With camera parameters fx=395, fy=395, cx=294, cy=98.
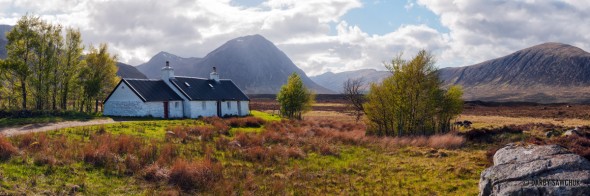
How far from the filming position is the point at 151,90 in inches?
1847

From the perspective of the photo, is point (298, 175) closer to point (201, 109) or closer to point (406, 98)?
point (406, 98)

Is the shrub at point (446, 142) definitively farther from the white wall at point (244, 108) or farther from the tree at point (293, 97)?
the white wall at point (244, 108)

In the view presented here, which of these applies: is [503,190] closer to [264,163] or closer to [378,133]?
[264,163]

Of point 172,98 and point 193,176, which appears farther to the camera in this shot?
point 172,98

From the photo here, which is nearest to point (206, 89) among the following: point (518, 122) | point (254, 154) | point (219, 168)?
point (254, 154)

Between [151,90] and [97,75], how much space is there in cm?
956

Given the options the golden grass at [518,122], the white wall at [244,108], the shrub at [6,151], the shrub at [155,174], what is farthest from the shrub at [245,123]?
the golden grass at [518,122]

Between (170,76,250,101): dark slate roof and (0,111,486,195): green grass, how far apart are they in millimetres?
27383

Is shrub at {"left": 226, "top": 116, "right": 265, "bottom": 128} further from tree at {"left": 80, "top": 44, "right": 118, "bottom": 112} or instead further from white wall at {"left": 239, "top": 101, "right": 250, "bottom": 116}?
tree at {"left": 80, "top": 44, "right": 118, "bottom": 112}

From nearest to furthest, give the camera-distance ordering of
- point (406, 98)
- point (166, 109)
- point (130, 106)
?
point (406, 98) < point (130, 106) < point (166, 109)

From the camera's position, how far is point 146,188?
13.4m

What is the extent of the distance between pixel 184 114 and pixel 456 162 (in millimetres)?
36464

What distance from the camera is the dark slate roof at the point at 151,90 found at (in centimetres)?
4478

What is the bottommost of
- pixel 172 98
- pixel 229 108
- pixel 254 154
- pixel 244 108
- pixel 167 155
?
pixel 254 154
